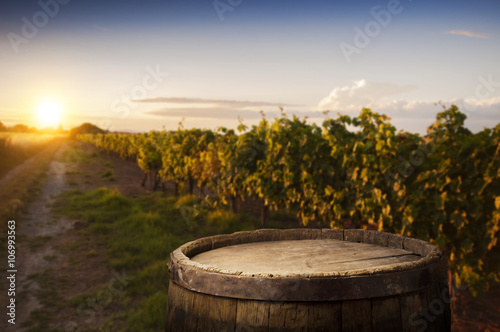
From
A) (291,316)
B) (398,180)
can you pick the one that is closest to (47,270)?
(398,180)

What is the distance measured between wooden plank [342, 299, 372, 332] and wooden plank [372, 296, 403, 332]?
0.04 m

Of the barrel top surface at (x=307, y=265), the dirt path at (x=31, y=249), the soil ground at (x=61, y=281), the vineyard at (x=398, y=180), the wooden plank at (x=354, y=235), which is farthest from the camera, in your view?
the dirt path at (x=31, y=249)

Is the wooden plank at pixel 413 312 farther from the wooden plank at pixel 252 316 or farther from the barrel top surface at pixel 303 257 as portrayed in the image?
the wooden plank at pixel 252 316

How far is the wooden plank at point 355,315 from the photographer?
140 centimetres

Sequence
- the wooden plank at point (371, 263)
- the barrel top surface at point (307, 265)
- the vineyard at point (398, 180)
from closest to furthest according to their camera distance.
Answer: the barrel top surface at point (307, 265) → the wooden plank at point (371, 263) → the vineyard at point (398, 180)

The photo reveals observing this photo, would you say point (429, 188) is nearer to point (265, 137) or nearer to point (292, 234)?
point (292, 234)

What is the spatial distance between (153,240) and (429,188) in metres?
5.06

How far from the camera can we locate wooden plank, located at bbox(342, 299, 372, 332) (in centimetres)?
140

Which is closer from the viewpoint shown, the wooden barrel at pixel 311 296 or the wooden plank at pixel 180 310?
the wooden barrel at pixel 311 296

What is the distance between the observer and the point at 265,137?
8.23m

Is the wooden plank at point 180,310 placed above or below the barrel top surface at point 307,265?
below

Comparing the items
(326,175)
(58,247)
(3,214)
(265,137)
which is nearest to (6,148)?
(3,214)

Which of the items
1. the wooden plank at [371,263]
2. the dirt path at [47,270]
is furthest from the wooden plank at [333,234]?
the dirt path at [47,270]

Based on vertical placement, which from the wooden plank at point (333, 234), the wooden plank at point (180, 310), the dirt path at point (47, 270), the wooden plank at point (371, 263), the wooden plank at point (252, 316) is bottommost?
the dirt path at point (47, 270)
